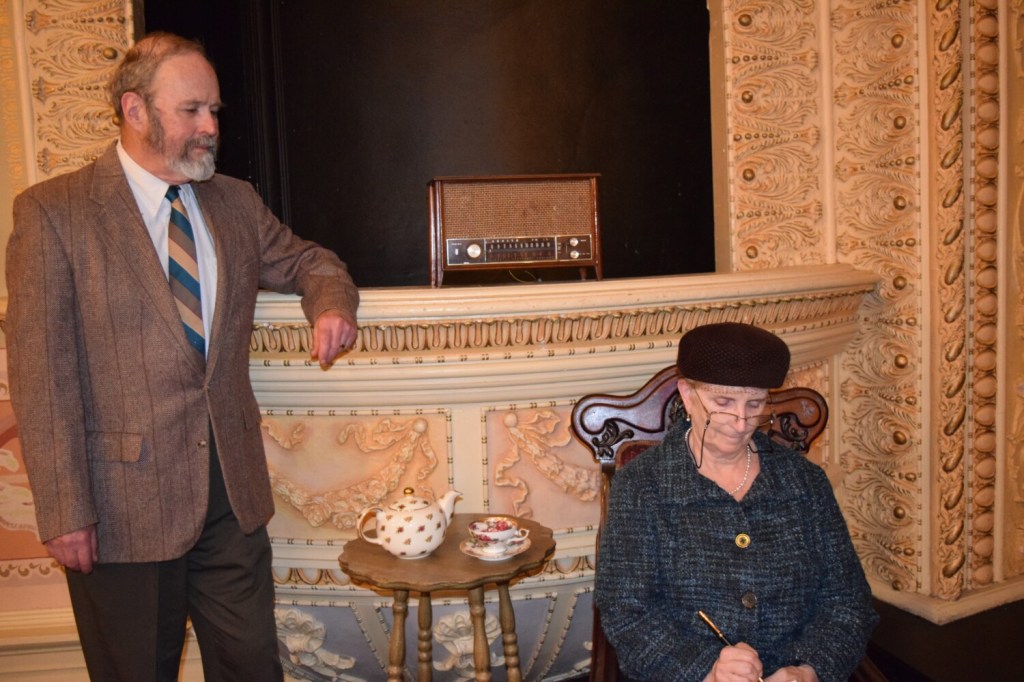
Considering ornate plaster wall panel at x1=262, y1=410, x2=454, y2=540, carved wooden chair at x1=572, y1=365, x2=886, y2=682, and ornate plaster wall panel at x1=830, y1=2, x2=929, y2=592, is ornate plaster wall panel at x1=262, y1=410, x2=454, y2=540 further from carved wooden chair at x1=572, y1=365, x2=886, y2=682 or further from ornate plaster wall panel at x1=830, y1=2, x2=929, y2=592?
ornate plaster wall panel at x1=830, y1=2, x2=929, y2=592

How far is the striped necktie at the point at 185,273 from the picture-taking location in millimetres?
1781

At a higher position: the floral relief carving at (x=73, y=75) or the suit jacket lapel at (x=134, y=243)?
the floral relief carving at (x=73, y=75)

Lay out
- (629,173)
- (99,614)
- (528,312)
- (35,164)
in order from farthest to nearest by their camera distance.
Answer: (629,173)
(35,164)
(528,312)
(99,614)

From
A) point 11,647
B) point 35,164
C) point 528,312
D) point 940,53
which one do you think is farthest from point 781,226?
point 11,647

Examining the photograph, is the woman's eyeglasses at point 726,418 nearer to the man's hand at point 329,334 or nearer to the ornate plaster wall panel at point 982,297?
the man's hand at point 329,334

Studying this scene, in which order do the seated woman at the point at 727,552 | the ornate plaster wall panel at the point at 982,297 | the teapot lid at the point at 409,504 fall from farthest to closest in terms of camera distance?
1. the ornate plaster wall panel at the point at 982,297
2. the teapot lid at the point at 409,504
3. the seated woman at the point at 727,552

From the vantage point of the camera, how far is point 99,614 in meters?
1.75

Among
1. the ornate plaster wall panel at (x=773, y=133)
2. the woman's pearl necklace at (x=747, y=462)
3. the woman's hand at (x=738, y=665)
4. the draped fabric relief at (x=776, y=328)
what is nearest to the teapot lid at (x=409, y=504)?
the draped fabric relief at (x=776, y=328)

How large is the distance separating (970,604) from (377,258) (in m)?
2.28

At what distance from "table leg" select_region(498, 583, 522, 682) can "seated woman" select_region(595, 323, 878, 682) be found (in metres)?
0.40

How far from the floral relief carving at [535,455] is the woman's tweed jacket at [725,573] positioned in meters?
0.61

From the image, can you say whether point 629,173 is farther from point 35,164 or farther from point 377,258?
point 35,164

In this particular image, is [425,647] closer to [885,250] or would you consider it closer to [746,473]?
[746,473]

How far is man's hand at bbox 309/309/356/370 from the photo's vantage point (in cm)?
192
